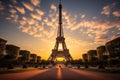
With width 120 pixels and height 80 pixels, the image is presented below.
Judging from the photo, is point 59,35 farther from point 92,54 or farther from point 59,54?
point 92,54

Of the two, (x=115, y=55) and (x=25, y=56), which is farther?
(x=25, y=56)

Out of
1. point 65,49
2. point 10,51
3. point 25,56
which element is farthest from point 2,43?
point 65,49

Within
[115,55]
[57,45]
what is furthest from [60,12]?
[115,55]

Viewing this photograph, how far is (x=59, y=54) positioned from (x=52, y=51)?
917 centimetres

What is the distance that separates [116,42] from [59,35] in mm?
32132

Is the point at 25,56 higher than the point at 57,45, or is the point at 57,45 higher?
the point at 57,45

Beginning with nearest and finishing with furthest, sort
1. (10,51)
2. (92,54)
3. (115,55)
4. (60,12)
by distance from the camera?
1. (115,55)
2. (10,51)
3. (60,12)
4. (92,54)

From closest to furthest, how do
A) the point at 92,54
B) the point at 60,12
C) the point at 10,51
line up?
the point at 10,51 → the point at 60,12 → the point at 92,54

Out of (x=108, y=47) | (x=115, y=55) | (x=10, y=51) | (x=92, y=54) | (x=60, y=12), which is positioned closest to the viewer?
(x=115, y=55)

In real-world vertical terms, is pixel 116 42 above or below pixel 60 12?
below

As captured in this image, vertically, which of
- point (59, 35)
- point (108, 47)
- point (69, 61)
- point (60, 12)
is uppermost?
point (60, 12)

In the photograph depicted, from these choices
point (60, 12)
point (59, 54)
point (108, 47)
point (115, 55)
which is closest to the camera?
point (115, 55)

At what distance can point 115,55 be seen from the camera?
52469 millimetres

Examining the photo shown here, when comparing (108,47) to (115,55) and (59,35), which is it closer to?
(115,55)
